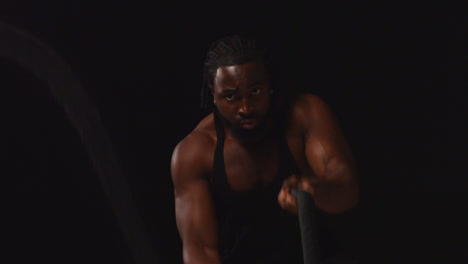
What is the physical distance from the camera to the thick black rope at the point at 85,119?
8.41ft

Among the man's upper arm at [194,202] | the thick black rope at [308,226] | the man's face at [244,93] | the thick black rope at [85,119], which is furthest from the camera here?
the thick black rope at [85,119]

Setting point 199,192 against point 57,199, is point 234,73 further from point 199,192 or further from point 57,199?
point 57,199

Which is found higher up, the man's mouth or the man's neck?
the man's mouth

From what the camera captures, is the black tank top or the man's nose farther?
the black tank top

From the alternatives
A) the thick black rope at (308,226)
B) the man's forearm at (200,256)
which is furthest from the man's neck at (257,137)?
the thick black rope at (308,226)

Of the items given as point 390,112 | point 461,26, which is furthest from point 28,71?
point 461,26

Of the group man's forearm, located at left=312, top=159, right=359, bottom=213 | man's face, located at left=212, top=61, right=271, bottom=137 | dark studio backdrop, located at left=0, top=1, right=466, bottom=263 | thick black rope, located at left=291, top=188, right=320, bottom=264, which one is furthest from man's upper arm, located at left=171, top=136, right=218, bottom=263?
dark studio backdrop, located at left=0, top=1, right=466, bottom=263

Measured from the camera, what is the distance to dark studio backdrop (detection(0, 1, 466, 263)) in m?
2.59

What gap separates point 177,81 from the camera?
2.71 metres

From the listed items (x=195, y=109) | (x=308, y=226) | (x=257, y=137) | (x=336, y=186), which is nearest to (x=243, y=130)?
(x=257, y=137)

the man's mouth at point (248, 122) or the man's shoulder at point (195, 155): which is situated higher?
the man's mouth at point (248, 122)

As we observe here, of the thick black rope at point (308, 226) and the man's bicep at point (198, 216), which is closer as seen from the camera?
the thick black rope at point (308, 226)

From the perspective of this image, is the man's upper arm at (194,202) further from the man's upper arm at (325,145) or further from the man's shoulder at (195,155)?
the man's upper arm at (325,145)

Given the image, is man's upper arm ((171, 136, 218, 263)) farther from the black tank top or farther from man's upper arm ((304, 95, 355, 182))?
man's upper arm ((304, 95, 355, 182))
